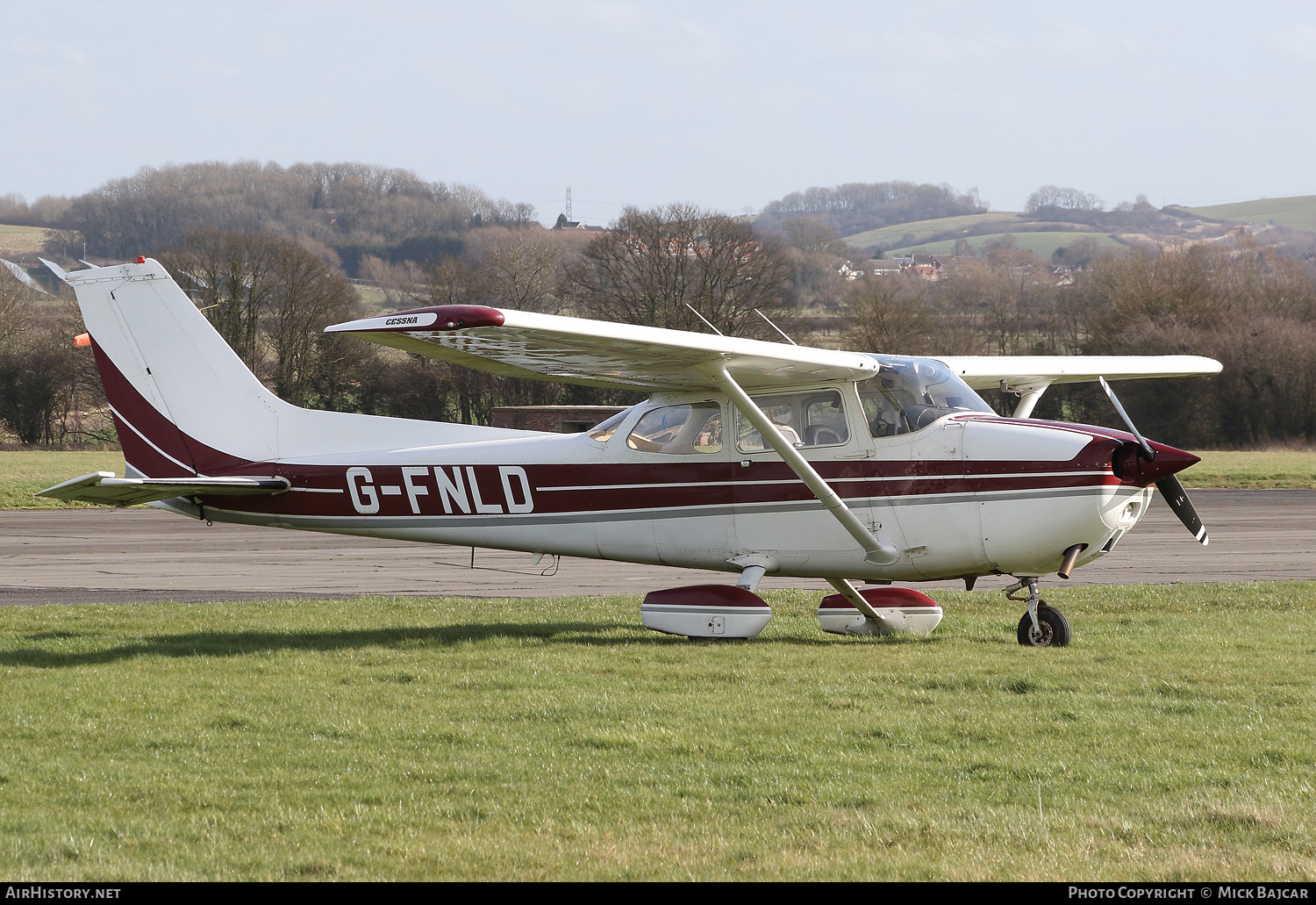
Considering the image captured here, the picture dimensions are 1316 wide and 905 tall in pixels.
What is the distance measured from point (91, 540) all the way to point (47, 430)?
1368 inches

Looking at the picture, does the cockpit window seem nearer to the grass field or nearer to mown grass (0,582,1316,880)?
mown grass (0,582,1316,880)

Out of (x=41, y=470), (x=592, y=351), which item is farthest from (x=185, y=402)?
(x=41, y=470)

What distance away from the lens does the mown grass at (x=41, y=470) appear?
26.3 metres

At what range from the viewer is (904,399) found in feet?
29.2

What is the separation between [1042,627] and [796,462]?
7.65 feet

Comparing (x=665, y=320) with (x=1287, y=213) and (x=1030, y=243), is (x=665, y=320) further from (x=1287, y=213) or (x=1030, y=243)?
(x=1287, y=213)

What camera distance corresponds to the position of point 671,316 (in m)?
50.0

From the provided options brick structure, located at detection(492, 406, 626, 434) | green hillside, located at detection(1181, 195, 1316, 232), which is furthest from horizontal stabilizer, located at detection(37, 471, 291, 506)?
green hillside, located at detection(1181, 195, 1316, 232)

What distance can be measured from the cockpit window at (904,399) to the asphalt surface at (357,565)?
137 inches

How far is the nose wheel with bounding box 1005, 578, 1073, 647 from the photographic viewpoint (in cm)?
865

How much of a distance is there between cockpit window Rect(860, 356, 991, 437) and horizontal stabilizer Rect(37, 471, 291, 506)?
525 cm

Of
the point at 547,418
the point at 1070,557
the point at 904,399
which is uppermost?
the point at 904,399

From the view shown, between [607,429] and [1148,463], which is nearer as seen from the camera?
[1148,463]

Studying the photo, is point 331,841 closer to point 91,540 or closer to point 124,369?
point 124,369
